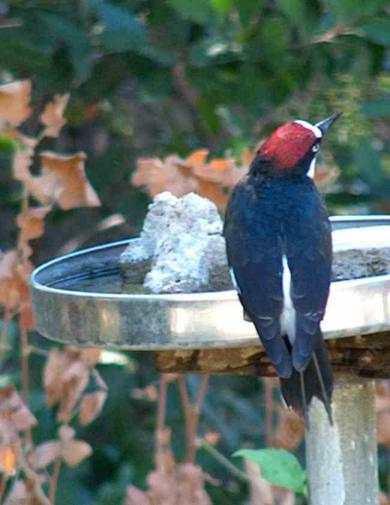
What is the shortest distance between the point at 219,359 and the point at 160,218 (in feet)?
0.85

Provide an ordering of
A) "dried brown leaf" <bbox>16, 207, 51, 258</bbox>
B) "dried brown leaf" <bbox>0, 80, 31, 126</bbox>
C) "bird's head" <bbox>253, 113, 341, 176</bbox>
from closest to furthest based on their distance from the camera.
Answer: "bird's head" <bbox>253, 113, 341, 176</bbox>
"dried brown leaf" <bbox>0, 80, 31, 126</bbox>
"dried brown leaf" <bbox>16, 207, 51, 258</bbox>

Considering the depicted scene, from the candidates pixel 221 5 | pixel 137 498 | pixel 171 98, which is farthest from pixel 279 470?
pixel 171 98

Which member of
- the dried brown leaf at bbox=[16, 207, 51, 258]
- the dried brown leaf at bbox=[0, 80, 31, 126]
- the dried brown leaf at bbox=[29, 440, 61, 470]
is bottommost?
the dried brown leaf at bbox=[29, 440, 61, 470]

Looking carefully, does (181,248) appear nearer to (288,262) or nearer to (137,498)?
(288,262)

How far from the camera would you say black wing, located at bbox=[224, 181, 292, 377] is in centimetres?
207

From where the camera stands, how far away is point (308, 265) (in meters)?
2.16

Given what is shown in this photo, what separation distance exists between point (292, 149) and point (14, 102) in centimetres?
64

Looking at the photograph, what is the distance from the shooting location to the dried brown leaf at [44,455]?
3.06m

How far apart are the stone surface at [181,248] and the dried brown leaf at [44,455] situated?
0.75 m

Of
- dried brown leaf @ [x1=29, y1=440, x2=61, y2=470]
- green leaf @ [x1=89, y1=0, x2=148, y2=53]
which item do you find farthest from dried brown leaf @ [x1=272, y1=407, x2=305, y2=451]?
green leaf @ [x1=89, y1=0, x2=148, y2=53]

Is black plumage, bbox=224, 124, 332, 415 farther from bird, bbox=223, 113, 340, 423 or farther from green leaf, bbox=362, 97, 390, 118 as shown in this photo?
green leaf, bbox=362, 97, 390, 118

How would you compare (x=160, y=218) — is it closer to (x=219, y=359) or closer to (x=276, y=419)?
(x=219, y=359)

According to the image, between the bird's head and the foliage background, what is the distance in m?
0.71

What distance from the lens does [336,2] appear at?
313 centimetres
